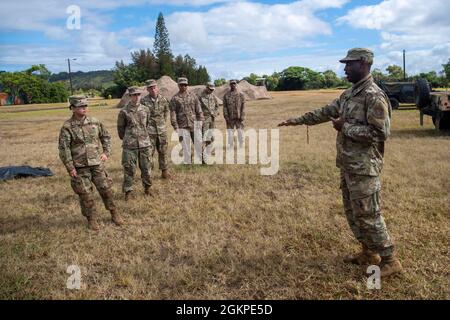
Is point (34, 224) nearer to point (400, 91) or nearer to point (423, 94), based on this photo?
point (423, 94)

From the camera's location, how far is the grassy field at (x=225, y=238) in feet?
12.7

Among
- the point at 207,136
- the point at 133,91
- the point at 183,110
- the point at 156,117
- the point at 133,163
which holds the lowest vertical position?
the point at 133,163

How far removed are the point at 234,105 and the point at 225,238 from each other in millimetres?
6390

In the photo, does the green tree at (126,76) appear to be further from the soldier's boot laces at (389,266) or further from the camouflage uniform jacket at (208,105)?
the soldier's boot laces at (389,266)

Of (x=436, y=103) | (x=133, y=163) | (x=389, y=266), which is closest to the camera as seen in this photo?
(x=389, y=266)

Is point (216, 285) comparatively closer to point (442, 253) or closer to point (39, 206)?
point (442, 253)

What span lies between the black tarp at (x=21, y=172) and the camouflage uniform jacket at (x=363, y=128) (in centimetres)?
727

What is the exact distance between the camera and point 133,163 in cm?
673

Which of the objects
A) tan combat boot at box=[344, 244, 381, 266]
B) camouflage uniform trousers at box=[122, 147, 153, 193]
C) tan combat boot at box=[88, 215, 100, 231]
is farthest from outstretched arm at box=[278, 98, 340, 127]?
camouflage uniform trousers at box=[122, 147, 153, 193]

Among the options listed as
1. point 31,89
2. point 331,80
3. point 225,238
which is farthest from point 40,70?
point 225,238

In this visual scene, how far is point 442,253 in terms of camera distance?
4.34 meters

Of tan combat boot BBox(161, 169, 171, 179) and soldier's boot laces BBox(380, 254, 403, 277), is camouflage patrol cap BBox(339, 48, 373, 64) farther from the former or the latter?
tan combat boot BBox(161, 169, 171, 179)

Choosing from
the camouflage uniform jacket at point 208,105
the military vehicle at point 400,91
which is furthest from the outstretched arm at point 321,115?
the military vehicle at point 400,91
